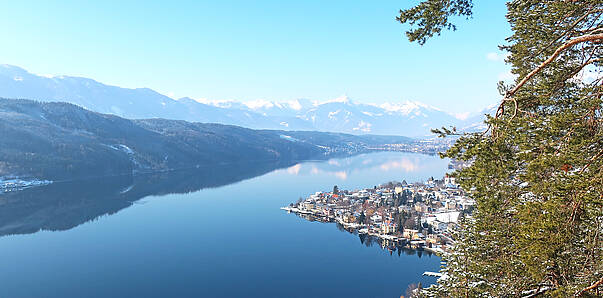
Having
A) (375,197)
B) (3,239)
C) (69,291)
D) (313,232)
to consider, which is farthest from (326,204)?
(3,239)

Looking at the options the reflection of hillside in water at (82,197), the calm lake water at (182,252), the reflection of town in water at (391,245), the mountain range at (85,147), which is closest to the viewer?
the calm lake water at (182,252)

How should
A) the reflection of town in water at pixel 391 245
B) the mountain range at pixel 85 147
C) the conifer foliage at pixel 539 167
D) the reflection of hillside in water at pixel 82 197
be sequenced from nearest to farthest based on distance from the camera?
the conifer foliage at pixel 539 167
the reflection of town in water at pixel 391 245
the reflection of hillside in water at pixel 82 197
the mountain range at pixel 85 147

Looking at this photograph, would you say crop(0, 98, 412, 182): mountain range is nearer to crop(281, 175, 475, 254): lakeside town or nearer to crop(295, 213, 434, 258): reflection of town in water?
crop(281, 175, 475, 254): lakeside town

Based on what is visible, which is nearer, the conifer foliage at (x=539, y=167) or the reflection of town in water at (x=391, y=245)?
the conifer foliage at (x=539, y=167)

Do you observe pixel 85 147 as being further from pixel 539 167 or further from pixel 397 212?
pixel 539 167

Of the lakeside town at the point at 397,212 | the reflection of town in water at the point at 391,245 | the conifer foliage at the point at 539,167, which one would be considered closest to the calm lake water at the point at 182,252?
the reflection of town in water at the point at 391,245

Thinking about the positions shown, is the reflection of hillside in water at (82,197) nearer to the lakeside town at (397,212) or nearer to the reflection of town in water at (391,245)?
the lakeside town at (397,212)
